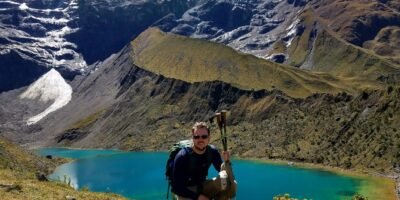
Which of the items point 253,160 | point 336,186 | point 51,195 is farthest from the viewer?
point 253,160

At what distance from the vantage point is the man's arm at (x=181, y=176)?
1461 cm

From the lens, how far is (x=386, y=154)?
464 feet

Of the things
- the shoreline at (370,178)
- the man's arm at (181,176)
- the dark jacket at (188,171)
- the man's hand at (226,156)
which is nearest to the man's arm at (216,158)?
the dark jacket at (188,171)

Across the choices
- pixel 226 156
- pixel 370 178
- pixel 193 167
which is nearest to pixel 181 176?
pixel 193 167

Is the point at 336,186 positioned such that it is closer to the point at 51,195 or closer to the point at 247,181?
the point at 247,181

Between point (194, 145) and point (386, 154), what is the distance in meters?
136

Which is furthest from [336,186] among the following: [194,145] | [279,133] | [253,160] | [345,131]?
[194,145]

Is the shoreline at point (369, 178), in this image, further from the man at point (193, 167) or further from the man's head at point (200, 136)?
the man's head at point (200, 136)

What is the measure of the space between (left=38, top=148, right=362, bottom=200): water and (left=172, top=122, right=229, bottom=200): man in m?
78.2

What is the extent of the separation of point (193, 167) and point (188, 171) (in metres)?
0.17

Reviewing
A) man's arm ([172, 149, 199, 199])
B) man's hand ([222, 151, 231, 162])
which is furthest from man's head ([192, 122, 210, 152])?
man's hand ([222, 151, 231, 162])

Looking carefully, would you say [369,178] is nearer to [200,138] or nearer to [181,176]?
[181,176]

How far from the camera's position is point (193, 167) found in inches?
584

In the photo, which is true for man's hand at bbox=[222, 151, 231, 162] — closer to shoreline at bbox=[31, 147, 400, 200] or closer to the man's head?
the man's head
